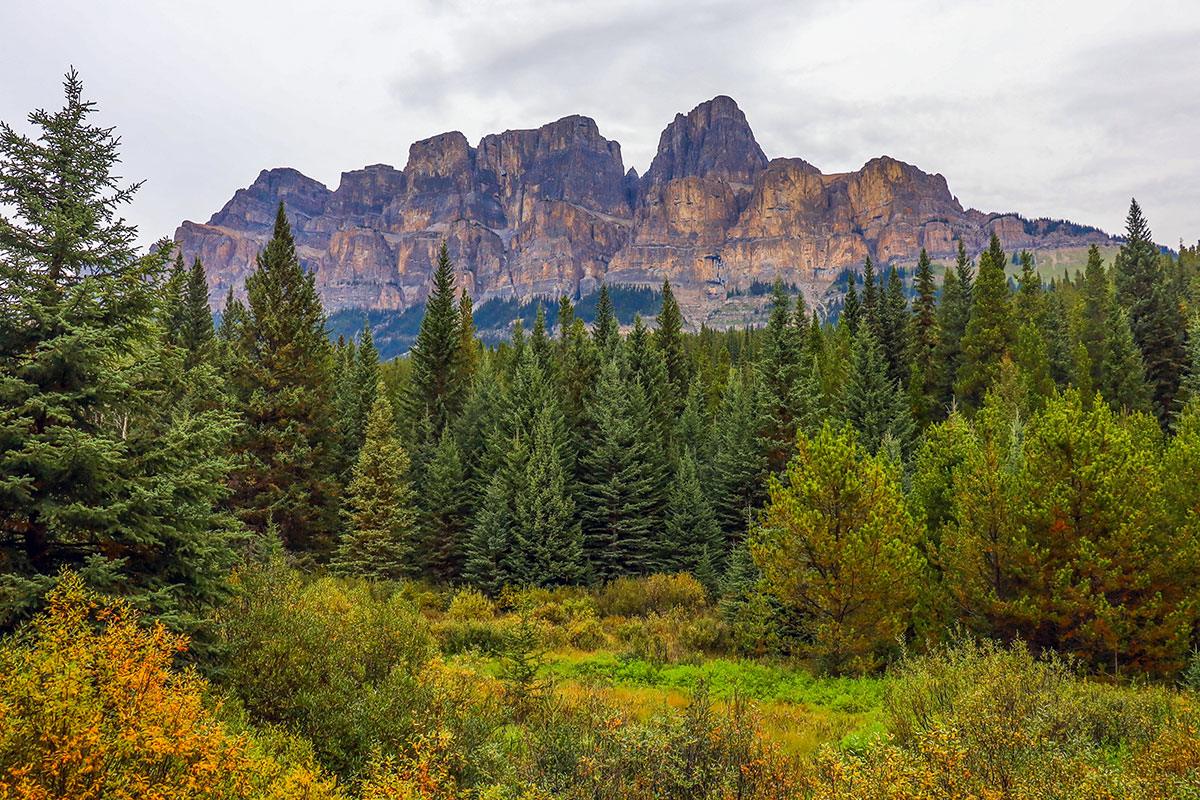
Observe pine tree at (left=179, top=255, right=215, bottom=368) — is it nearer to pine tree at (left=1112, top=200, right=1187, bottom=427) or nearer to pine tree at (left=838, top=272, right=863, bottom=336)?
pine tree at (left=838, top=272, right=863, bottom=336)

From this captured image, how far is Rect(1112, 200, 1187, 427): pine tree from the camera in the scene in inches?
1451

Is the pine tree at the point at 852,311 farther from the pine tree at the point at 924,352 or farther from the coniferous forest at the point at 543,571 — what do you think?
the coniferous forest at the point at 543,571

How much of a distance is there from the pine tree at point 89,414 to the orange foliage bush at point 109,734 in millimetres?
2069

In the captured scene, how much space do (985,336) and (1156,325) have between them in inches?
584

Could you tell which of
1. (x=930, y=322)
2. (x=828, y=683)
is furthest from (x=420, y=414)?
(x=930, y=322)

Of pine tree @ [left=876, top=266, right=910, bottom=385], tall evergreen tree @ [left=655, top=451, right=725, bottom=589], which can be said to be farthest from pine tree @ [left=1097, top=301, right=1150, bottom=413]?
tall evergreen tree @ [left=655, top=451, right=725, bottom=589]

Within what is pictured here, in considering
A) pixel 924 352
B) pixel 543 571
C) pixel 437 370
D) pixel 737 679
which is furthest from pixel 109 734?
pixel 924 352

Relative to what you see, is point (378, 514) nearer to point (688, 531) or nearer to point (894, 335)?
point (688, 531)

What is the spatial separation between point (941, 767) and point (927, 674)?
13.8ft

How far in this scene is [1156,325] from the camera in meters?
37.8

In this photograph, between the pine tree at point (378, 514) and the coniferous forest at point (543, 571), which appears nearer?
the coniferous forest at point (543, 571)

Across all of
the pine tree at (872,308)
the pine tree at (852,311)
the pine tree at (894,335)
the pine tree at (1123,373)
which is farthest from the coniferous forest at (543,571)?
the pine tree at (852,311)

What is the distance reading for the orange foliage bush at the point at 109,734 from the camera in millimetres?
4535

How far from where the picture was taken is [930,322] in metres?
41.6
